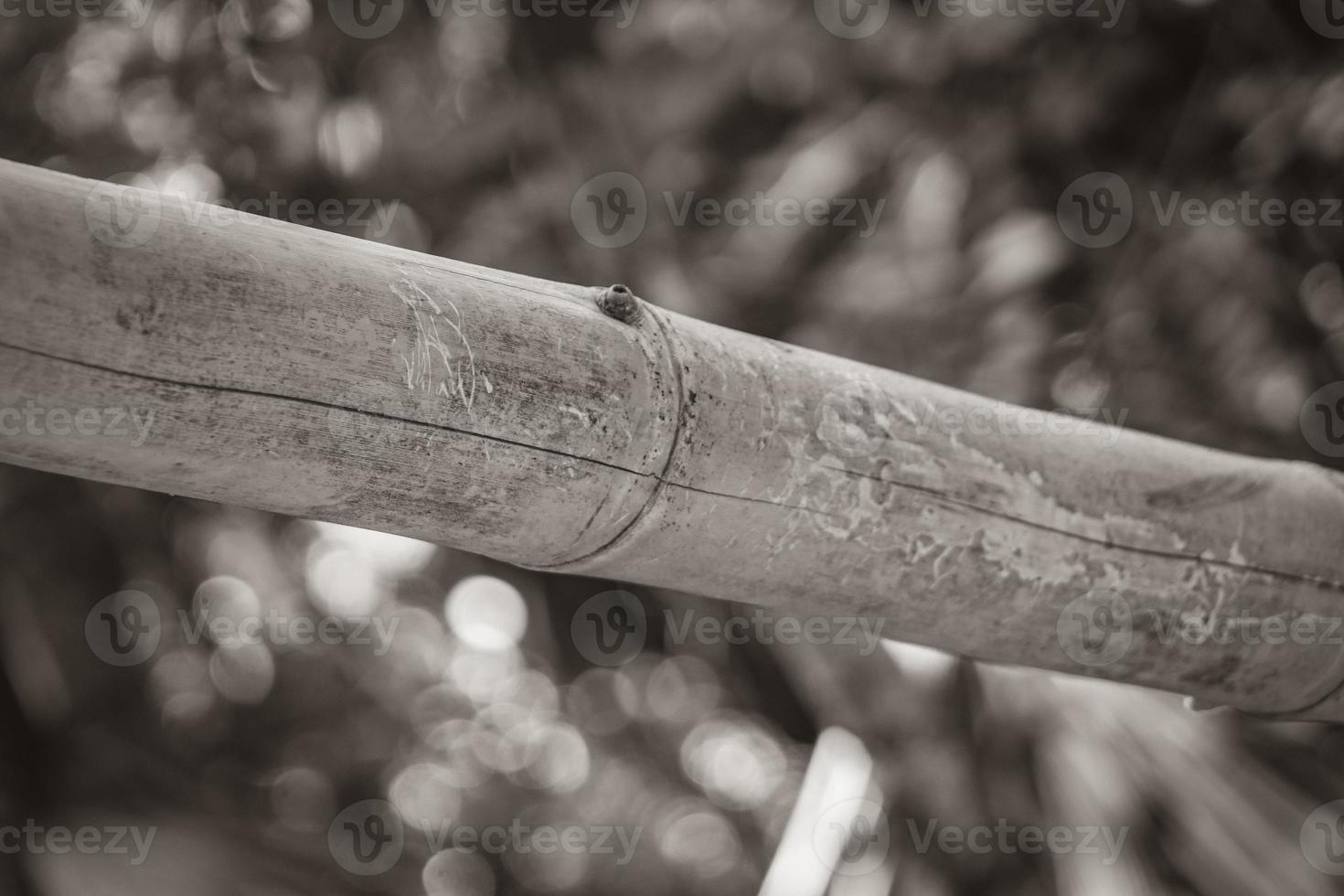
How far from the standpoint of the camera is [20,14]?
155 inches

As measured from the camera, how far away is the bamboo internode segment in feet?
2.60

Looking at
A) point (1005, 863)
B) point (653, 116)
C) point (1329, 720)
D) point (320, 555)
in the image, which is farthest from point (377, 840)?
point (1329, 720)

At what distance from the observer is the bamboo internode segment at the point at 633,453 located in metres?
0.79

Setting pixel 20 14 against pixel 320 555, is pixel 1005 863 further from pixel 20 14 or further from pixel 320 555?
pixel 20 14

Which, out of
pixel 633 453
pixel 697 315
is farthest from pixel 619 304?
pixel 697 315

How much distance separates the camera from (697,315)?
13.9 feet

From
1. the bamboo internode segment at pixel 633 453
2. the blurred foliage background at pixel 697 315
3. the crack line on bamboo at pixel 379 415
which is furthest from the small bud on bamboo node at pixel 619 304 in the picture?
the blurred foliage background at pixel 697 315

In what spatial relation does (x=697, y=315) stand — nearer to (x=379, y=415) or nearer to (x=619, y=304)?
(x=619, y=304)

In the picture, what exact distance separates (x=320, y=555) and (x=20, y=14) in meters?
2.55

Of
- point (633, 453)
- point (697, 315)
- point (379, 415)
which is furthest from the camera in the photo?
point (697, 315)

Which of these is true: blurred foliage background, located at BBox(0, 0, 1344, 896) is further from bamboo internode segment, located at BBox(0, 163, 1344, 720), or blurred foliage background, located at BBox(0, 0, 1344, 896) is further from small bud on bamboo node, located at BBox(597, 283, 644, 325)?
small bud on bamboo node, located at BBox(597, 283, 644, 325)

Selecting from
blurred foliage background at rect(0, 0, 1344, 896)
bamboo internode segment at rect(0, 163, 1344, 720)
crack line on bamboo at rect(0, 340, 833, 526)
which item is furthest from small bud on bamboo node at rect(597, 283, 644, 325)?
blurred foliage background at rect(0, 0, 1344, 896)

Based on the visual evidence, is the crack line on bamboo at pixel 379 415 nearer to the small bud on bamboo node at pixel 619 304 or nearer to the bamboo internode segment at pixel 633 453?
the bamboo internode segment at pixel 633 453

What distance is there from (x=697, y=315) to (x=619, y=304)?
323 centimetres
